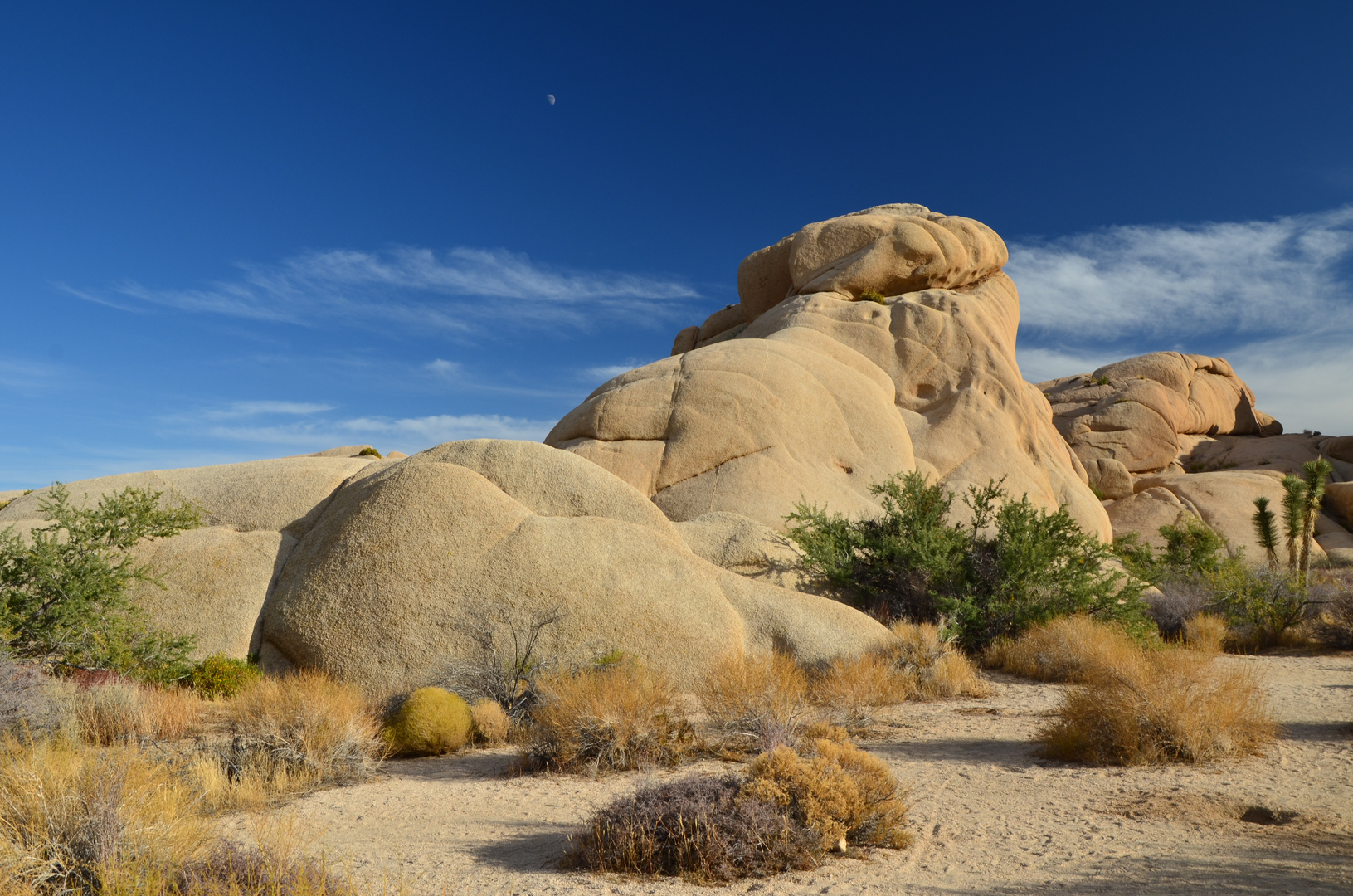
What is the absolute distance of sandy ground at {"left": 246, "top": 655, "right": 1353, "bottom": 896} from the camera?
19.4 ft

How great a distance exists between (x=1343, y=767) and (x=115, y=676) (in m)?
14.6

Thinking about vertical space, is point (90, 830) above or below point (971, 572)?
below

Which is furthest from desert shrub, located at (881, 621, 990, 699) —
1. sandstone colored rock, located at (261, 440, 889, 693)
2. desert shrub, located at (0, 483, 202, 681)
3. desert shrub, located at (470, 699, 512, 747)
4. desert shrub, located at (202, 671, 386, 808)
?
desert shrub, located at (0, 483, 202, 681)

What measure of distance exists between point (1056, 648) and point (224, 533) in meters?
14.3

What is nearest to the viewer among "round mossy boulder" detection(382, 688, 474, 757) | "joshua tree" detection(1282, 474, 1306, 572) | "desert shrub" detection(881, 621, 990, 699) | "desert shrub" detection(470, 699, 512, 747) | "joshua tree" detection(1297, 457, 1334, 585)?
"round mossy boulder" detection(382, 688, 474, 757)

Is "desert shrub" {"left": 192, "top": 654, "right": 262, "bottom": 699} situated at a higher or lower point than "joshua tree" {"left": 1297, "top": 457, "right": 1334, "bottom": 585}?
lower

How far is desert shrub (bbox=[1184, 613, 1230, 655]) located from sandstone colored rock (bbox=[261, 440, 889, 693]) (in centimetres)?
786

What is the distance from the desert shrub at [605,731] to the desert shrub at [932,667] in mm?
4838

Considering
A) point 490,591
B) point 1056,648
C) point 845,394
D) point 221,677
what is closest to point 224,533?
point 221,677

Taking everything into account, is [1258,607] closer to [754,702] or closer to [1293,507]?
[1293,507]

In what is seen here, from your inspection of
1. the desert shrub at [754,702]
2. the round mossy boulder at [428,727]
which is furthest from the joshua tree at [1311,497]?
the round mossy boulder at [428,727]

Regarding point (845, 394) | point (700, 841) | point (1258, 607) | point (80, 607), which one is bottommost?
point (700, 841)

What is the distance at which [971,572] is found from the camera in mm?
16641

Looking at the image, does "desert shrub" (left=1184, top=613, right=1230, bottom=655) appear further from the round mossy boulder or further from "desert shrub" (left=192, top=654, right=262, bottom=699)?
"desert shrub" (left=192, top=654, right=262, bottom=699)
